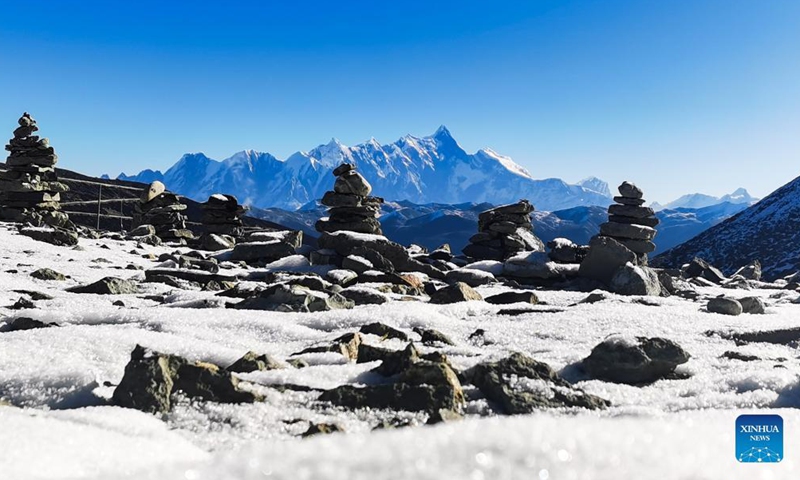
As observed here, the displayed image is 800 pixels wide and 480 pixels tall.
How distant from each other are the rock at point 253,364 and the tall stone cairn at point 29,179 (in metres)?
18.9

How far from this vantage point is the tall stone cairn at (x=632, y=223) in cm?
1920

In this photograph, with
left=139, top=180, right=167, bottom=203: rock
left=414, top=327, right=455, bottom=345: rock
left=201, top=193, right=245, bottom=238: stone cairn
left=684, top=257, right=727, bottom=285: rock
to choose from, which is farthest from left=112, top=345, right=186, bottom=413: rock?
left=139, top=180, right=167, bottom=203: rock

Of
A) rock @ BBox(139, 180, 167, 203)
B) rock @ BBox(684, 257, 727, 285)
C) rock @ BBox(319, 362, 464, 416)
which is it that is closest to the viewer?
rock @ BBox(319, 362, 464, 416)

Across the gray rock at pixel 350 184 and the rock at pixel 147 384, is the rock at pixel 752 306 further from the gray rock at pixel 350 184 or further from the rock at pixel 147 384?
the gray rock at pixel 350 184

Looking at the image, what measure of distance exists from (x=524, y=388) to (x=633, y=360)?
3.35ft

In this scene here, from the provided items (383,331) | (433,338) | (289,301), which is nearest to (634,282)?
(433,338)

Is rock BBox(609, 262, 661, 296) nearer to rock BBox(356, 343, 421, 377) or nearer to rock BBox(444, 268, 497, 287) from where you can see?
rock BBox(444, 268, 497, 287)

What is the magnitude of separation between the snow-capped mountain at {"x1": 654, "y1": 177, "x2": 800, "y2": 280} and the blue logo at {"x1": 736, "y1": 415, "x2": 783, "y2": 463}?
52026 millimetres

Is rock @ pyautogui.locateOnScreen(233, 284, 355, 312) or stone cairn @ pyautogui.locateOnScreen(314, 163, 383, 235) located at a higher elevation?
stone cairn @ pyautogui.locateOnScreen(314, 163, 383, 235)

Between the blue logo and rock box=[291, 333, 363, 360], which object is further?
rock box=[291, 333, 363, 360]

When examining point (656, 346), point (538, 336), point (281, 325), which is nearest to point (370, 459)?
point (656, 346)

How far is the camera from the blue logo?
1838 mm

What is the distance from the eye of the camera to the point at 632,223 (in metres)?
20.1

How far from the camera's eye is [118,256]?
38.8ft
